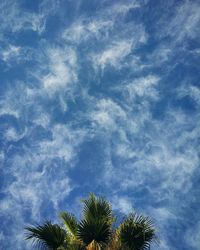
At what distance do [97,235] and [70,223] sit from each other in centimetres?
115

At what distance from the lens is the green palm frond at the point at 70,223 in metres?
11.5

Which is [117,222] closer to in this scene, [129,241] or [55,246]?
[129,241]

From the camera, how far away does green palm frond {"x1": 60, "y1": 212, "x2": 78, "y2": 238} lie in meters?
11.5

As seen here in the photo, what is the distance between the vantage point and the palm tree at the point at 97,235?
10.8m

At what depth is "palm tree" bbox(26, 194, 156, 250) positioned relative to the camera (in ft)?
35.4

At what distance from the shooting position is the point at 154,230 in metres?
10.9

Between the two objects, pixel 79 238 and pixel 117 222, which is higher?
pixel 117 222

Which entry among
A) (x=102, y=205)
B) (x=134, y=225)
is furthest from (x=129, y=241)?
(x=102, y=205)

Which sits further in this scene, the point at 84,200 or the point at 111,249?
the point at 84,200

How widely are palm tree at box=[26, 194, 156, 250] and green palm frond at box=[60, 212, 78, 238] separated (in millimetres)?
57

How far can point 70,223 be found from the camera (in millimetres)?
11727

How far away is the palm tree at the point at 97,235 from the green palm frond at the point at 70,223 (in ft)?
0.19

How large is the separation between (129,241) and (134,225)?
48 cm

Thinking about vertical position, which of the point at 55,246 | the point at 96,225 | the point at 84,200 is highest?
the point at 84,200
